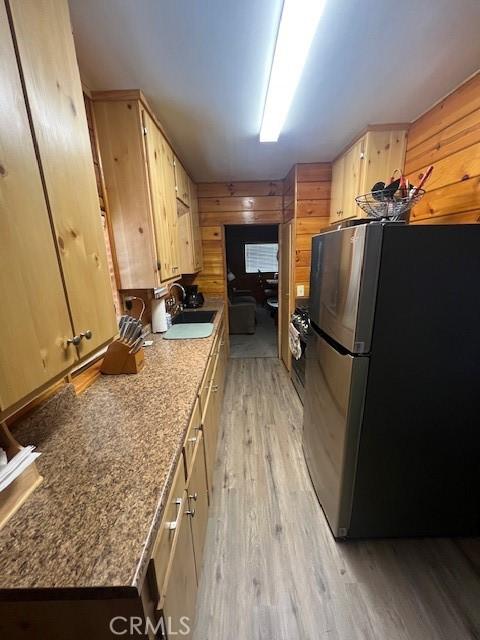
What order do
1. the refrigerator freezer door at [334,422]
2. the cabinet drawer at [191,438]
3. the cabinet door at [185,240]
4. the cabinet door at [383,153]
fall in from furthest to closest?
the cabinet door at [185,240]
the cabinet door at [383,153]
the refrigerator freezer door at [334,422]
the cabinet drawer at [191,438]

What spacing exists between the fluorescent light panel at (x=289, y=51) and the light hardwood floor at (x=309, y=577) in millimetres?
2453

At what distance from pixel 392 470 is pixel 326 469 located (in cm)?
37

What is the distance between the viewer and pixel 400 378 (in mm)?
1226

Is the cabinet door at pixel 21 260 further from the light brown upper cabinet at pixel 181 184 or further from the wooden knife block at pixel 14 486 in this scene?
the light brown upper cabinet at pixel 181 184

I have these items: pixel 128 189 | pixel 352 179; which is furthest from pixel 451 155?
pixel 128 189

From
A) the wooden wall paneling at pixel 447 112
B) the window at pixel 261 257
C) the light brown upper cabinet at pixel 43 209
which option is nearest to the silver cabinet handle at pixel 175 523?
the light brown upper cabinet at pixel 43 209

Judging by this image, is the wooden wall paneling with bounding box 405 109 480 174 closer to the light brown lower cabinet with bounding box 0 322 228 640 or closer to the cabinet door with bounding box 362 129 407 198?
the cabinet door with bounding box 362 129 407 198

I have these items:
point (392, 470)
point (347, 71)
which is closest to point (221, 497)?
point (392, 470)

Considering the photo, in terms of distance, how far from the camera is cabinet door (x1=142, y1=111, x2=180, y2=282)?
1623mm

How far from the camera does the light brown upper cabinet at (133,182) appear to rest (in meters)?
1.46

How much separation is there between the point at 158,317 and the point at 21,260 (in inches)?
60.2

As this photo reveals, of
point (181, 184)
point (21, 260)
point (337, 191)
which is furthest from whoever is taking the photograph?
point (337, 191)

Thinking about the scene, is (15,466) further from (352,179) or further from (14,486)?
(352,179)

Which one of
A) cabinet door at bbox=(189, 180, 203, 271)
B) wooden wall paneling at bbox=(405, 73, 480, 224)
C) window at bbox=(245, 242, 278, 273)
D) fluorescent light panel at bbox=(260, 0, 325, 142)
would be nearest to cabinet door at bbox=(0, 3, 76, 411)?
fluorescent light panel at bbox=(260, 0, 325, 142)
